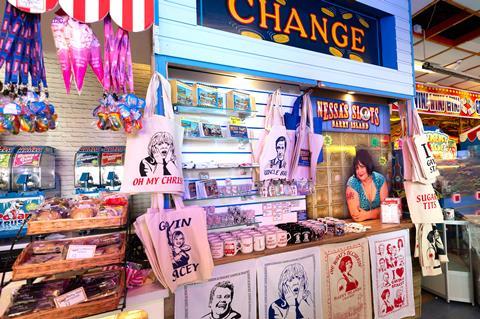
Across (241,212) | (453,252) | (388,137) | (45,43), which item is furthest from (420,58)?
(45,43)

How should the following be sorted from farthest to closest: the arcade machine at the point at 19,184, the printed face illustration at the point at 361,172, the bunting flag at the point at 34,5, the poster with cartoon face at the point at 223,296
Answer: the arcade machine at the point at 19,184 → the printed face illustration at the point at 361,172 → the poster with cartoon face at the point at 223,296 → the bunting flag at the point at 34,5

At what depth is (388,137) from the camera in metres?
3.60

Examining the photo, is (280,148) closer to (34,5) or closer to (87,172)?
(34,5)

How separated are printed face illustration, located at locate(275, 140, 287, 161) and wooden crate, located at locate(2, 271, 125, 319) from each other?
5.54ft

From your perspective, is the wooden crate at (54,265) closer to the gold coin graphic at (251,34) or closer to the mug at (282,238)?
the mug at (282,238)

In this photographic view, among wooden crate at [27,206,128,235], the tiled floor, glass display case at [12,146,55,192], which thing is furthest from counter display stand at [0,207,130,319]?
the tiled floor

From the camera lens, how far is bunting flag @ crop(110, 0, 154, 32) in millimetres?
1620

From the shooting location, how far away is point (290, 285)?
2.25m

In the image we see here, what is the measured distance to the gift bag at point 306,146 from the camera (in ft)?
8.91

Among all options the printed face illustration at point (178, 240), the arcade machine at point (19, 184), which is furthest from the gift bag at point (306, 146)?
the arcade machine at point (19, 184)

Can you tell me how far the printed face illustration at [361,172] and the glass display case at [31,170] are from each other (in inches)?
157

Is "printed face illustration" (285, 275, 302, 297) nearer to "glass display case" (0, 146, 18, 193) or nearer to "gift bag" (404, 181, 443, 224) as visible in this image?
"gift bag" (404, 181, 443, 224)

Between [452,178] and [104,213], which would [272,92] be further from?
[452,178]

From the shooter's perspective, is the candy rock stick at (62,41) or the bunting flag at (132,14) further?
the bunting flag at (132,14)
